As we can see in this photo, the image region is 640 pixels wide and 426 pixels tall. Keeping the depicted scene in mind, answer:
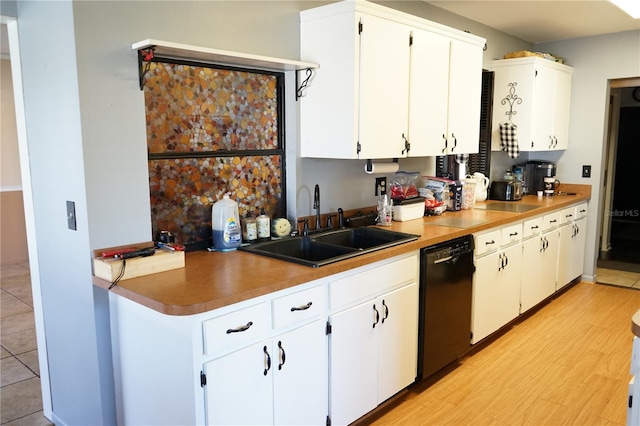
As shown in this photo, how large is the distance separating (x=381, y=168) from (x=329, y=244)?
0.79m

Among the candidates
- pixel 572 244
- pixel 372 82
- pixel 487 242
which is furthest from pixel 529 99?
pixel 372 82

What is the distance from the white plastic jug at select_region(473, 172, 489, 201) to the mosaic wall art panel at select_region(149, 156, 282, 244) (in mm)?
2176

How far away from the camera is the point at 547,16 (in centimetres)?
413

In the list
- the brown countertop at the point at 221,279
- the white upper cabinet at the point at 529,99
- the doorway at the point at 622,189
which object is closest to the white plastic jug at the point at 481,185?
the white upper cabinet at the point at 529,99

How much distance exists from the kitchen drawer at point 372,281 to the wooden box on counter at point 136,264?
71 cm

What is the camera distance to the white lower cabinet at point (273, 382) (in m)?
1.83

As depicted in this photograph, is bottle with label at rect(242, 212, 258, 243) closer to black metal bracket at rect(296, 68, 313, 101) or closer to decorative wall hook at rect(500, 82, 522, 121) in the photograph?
black metal bracket at rect(296, 68, 313, 101)

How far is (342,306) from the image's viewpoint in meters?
2.34

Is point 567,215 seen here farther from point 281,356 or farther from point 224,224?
point 281,356

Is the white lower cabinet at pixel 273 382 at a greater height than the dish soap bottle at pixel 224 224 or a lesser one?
lesser

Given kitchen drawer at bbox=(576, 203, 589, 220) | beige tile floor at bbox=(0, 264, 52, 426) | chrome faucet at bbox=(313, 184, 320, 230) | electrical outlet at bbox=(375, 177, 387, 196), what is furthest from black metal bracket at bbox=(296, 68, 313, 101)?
kitchen drawer at bbox=(576, 203, 589, 220)

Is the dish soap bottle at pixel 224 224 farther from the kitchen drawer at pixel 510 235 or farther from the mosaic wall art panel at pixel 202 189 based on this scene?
the kitchen drawer at pixel 510 235

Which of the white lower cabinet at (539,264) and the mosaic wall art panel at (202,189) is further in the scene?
the white lower cabinet at (539,264)

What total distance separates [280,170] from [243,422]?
1.48 m
